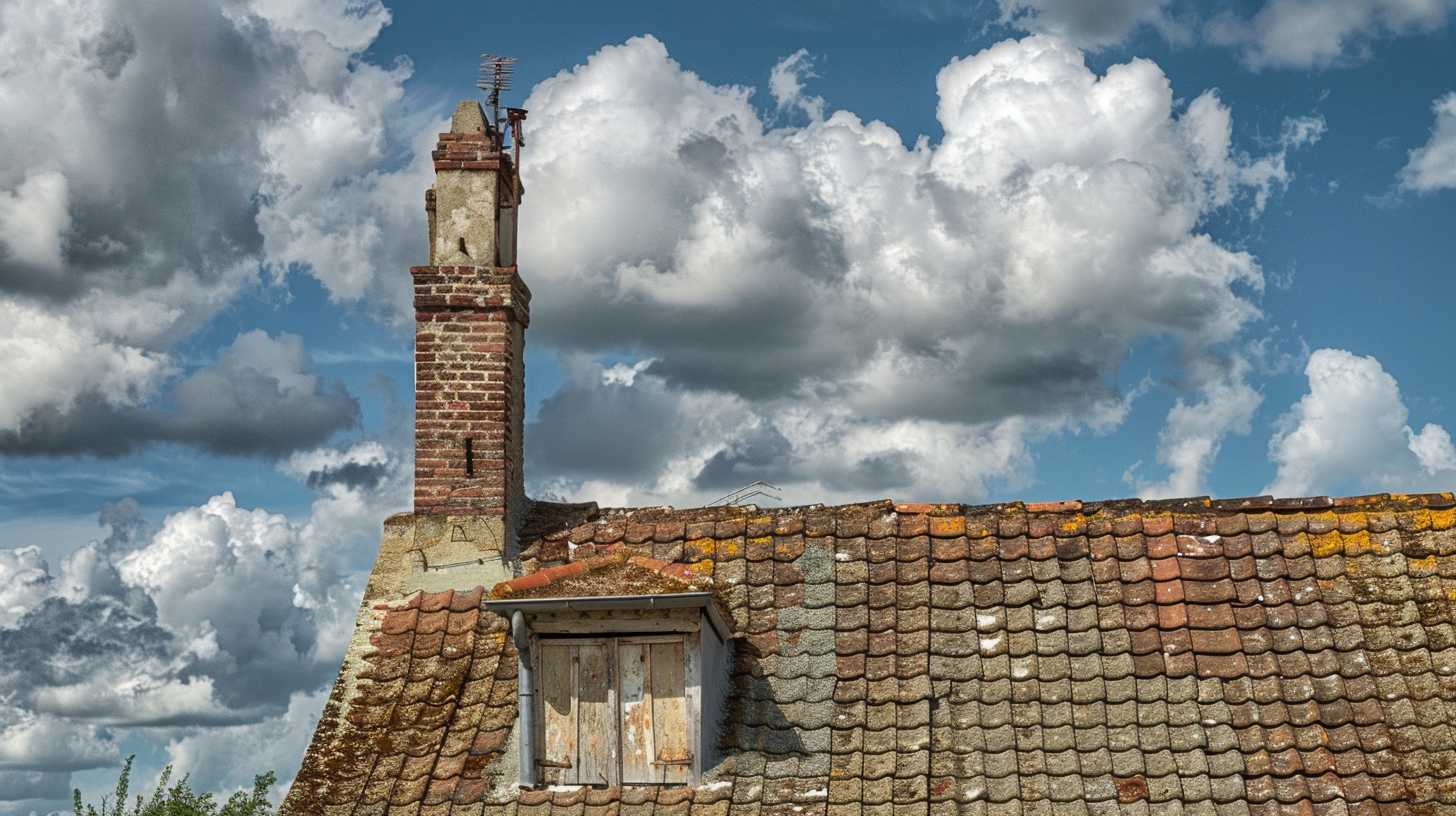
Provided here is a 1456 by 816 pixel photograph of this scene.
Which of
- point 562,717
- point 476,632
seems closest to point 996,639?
point 562,717

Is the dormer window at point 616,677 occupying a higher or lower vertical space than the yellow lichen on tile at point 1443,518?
lower

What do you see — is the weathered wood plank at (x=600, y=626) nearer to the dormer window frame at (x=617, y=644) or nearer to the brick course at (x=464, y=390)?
the dormer window frame at (x=617, y=644)

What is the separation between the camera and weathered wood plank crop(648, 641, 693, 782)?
9.00m

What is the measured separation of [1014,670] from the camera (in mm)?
9266

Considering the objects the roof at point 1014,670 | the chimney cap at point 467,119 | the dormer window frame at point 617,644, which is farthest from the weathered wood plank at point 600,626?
the chimney cap at point 467,119

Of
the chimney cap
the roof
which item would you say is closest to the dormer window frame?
the roof

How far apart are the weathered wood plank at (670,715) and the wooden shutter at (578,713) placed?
281mm

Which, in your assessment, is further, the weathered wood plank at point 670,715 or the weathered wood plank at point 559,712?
the weathered wood plank at point 559,712

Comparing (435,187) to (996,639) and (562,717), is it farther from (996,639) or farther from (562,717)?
(996,639)

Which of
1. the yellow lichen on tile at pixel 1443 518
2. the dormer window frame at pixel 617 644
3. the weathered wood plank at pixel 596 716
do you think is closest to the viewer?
the dormer window frame at pixel 617 644

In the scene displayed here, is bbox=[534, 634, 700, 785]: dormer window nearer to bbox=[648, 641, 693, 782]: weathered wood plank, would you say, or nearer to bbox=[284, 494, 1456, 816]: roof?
bbox=[648, 641, 693, 782]: weathered wood plank

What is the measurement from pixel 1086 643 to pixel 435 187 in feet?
19.3

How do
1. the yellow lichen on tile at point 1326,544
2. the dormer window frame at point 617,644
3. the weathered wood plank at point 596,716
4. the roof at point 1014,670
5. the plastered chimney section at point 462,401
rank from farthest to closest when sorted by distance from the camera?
1. the plastered chimney section at point 462,401
2. the yellow lichen on tile at point 1326,544
3. the weathered wood plank at point 596,716
4. the dormer window frame at point 617,644
5. the roof at point 1014,670

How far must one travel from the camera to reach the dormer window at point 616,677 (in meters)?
9.01
